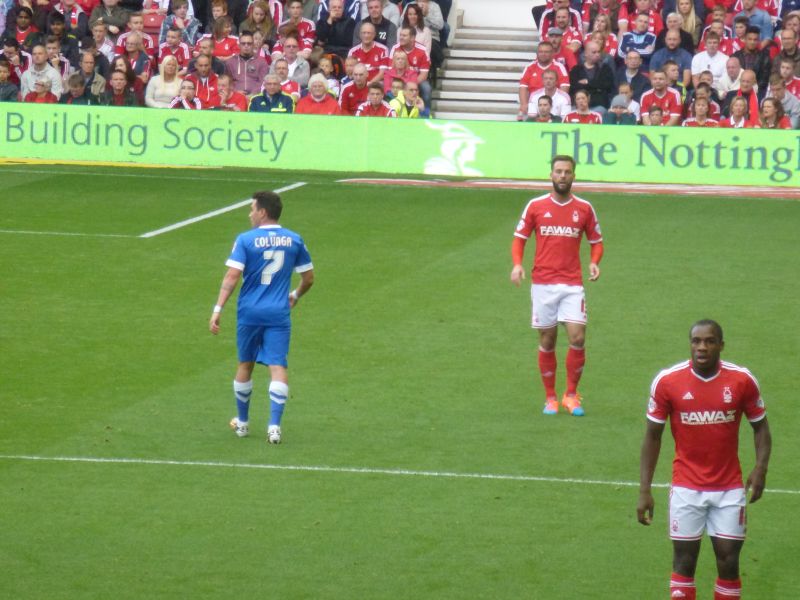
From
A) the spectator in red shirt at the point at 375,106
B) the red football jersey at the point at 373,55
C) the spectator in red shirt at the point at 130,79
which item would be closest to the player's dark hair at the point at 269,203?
the spectator in red shirt at the point at 375,106

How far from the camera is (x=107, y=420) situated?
12.0m

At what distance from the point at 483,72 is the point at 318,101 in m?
5.91

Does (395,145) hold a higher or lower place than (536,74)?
lower

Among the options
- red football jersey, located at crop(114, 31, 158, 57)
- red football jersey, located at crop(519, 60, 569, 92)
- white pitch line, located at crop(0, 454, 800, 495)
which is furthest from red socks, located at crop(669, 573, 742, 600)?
red football jersey, located at crop(114, 31, 158, 57)

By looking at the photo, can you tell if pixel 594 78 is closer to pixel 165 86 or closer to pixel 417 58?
pixel 417 58

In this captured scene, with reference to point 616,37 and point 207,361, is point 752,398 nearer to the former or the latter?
point 207,361

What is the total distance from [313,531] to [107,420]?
10.2 ft

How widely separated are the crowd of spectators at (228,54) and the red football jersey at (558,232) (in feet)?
44.5

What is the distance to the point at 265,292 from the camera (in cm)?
1123

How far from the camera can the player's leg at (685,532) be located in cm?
755

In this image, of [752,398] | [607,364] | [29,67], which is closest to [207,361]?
[607,364]

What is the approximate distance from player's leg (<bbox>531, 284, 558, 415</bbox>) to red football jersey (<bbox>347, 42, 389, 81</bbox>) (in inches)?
671

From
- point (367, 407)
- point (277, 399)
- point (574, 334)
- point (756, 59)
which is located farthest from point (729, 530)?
point (756, 59)

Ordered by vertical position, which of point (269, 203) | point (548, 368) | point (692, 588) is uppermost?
point (269, 203)
